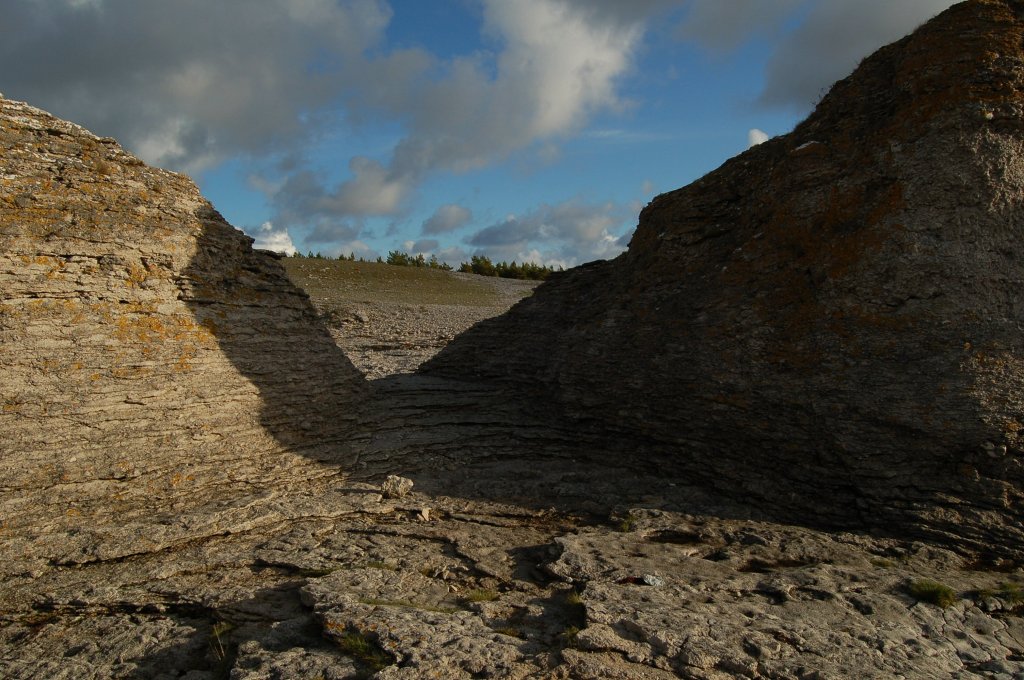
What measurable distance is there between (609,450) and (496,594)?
4.48 metres

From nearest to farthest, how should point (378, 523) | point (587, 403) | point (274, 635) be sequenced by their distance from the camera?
1. point (274, 635)
2. point (378, 523)
3. point (587, 403)

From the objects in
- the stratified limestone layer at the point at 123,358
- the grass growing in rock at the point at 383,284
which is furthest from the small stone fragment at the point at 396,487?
the grass growing in rock at the point at 383,284

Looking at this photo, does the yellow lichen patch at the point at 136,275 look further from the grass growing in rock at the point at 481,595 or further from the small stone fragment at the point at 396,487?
the grass growing in rock at the point at 481,595

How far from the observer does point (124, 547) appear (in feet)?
24.4

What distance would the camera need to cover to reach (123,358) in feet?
28.2

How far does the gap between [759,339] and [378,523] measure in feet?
17.3

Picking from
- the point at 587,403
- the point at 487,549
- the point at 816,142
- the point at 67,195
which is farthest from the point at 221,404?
the point at 816,142

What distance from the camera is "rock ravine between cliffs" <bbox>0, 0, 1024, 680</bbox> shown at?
6078mm

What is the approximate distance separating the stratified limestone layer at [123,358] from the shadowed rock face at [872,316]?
209 inches

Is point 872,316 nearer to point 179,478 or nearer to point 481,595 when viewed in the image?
point 481,595

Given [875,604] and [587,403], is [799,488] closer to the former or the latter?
[875,604]

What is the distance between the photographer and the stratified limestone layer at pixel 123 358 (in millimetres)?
7719

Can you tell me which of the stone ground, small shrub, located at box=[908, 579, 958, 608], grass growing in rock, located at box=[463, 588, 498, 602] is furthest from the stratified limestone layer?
small shrub, located at box=[908, 579, 958, 608]

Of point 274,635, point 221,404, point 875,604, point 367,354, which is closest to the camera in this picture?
point 274,635
